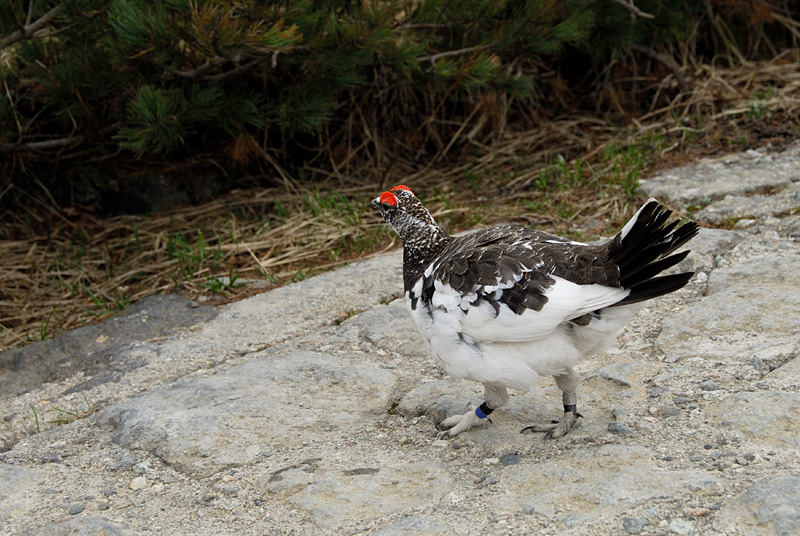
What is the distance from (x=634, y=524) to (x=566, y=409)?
0.79 metres

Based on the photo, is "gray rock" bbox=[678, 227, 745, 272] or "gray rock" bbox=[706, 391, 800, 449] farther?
"gray rock" bbox=[678, 227, 745, 272]

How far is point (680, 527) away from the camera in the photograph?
227 cm

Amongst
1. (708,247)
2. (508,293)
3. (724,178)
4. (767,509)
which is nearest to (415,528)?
(508,293)

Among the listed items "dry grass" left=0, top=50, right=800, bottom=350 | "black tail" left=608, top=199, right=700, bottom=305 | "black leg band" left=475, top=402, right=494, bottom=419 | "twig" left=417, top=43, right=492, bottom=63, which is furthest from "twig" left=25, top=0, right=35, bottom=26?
"black tail" left=608, top=199, right=700, bottom=305

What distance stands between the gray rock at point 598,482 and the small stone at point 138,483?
1.33m

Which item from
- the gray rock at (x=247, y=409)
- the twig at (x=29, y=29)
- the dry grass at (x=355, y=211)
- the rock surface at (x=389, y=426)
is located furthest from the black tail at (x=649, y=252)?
the twig at (x=29, y=29)

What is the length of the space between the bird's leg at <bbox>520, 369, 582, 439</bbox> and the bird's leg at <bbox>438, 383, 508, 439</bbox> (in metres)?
0.19

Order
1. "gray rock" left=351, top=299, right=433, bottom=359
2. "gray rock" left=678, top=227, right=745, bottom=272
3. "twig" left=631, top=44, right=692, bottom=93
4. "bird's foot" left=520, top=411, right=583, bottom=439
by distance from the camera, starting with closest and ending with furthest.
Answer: "bird's foot" left=520, top=411, right=583, bottom=439 → "gray rock" left=351, top=299, right=433, bottom=359 → "gray rock" left=678, top=227, right=745, bottom=272 → "twig" left=631, top=44, right=692, bottom=93

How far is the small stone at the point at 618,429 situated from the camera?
2.92m

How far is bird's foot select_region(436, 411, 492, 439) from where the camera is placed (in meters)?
3.17

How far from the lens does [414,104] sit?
6.68 meters

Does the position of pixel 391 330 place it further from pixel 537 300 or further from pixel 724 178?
pixel 724 178

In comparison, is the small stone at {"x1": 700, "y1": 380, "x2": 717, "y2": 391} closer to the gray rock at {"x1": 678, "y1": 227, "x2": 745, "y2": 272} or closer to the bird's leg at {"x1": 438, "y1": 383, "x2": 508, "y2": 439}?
the bird's leg at {"x1": 438, "y1": 383, "x2": 508, "y2": 439}

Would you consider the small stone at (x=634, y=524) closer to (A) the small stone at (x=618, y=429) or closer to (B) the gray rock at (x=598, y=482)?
(B) the gray rock at (x=598, y=482)
